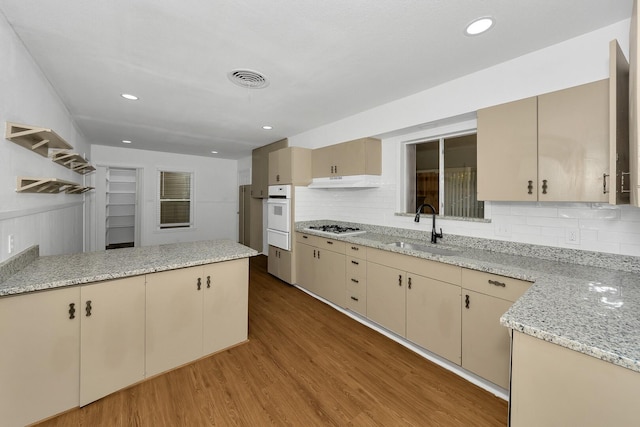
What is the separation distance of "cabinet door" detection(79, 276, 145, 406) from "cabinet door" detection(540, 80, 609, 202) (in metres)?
3.12

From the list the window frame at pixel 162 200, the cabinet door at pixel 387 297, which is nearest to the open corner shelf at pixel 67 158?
the window frame at pixel 162 200

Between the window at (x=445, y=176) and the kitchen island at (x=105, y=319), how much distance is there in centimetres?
228

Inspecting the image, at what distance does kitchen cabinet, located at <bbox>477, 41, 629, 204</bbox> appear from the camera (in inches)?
55.1

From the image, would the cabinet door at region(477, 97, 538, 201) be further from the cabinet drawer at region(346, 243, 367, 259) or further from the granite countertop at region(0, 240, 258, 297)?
the granite countertop at region(0, 240, 258, 297)

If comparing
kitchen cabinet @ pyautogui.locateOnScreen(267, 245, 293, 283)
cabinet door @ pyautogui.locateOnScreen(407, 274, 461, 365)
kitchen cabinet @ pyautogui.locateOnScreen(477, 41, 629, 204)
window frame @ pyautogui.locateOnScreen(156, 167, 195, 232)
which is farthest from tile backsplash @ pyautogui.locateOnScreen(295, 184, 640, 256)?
window frame @ pyautogui.locateOnScreen(156, 167, 195, 232)

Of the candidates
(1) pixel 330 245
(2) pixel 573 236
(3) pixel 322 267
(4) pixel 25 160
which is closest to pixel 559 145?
(2) pixel 573 236

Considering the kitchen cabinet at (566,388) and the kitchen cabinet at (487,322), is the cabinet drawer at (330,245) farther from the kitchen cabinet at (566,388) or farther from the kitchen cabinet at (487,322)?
the kitchen cabinet at (566,388)

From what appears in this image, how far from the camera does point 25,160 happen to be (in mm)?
2020

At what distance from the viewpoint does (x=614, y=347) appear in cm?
86

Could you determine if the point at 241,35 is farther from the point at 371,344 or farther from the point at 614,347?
the point at 371,344

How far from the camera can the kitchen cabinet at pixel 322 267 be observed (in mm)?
3311

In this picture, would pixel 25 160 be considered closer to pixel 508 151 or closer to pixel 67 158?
pixel 67 158

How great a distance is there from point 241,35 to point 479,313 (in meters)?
2.71

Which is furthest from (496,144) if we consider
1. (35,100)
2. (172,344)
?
(35,100)
